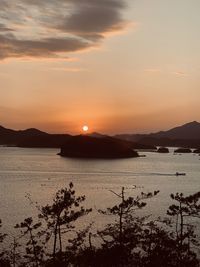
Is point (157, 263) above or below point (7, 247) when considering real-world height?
above

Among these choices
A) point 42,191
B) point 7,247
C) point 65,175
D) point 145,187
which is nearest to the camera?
point 7,247

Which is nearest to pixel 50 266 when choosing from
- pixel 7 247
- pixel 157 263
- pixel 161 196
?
pixel 157 263

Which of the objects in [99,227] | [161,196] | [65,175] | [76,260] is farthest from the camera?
[65,175]

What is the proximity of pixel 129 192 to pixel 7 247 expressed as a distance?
63.4 meters

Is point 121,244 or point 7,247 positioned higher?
point 121,244

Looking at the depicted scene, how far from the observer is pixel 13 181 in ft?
429

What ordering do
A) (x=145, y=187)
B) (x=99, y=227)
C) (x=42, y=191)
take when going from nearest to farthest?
(x=99, y=227), (x=42, y=191), (x=145, y=187)

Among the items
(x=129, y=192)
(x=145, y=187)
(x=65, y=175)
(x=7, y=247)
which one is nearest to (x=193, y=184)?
(x=145, y=187)

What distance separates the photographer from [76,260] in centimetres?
3250

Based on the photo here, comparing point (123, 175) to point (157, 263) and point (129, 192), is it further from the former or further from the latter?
point (157, 263)

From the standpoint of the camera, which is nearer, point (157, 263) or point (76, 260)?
point (157, 263)

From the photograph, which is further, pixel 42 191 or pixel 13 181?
pixel 13 181

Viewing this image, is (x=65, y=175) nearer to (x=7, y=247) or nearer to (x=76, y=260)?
(x=7, y=247)

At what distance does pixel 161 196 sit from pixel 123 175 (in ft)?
203
